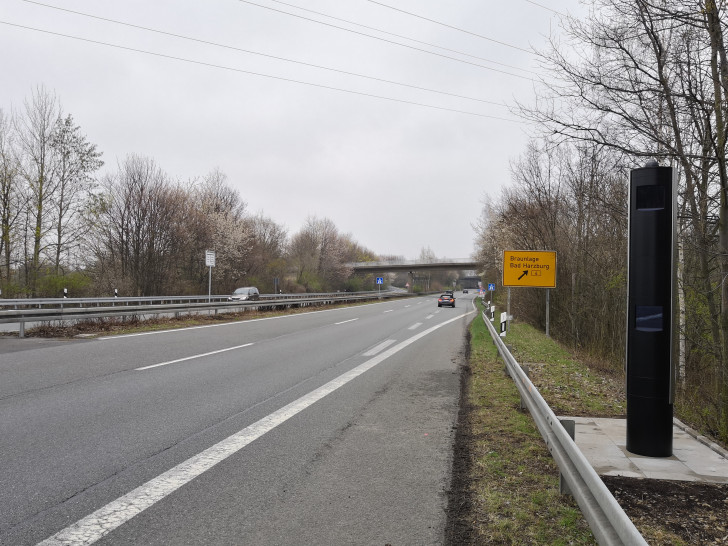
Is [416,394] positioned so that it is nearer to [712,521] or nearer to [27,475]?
[712,521]

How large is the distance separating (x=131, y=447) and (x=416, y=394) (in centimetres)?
414

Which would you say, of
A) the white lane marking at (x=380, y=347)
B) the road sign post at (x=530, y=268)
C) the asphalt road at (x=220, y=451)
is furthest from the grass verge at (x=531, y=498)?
the road sign post at (x=530, y=268)

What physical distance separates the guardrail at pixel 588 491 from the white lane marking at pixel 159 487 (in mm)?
2755

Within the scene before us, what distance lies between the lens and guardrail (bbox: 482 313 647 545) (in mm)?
2023

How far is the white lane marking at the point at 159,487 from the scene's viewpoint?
2.86 metres

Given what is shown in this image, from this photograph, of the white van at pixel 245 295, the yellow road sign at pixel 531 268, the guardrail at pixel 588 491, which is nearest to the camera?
the guardrail at pixel 588 491

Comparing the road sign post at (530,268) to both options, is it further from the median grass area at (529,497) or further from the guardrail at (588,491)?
the guardrail at (588,491)

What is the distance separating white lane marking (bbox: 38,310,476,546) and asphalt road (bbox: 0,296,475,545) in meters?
0.01

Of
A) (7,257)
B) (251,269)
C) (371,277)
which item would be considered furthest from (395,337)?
(371,277)

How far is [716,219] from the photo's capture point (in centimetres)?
620

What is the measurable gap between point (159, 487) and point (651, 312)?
4466mm

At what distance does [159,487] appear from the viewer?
11.7ft

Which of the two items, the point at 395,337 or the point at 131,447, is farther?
the point at 395,337

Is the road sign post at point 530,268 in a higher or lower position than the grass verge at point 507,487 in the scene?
higher
